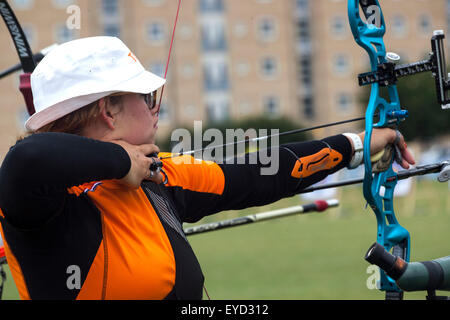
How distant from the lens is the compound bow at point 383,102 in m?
1.94

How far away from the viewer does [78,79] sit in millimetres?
1669

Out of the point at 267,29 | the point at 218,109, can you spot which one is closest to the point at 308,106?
the point at 267,29

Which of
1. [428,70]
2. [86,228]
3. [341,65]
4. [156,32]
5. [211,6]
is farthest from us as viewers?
[341,65]

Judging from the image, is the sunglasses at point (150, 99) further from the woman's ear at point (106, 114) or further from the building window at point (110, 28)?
the building window at point (110, 28)

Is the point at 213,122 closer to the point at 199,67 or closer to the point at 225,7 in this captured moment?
the point at 199,67

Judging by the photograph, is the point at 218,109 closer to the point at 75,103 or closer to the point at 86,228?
the point at 75,103

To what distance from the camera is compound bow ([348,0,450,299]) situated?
76.4 inches

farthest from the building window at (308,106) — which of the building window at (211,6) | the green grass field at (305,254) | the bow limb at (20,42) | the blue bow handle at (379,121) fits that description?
the blue bow handle at (379,121)

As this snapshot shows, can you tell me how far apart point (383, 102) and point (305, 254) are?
741 centimetres

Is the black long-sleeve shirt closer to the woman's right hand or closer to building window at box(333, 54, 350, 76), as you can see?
the woman's right hand

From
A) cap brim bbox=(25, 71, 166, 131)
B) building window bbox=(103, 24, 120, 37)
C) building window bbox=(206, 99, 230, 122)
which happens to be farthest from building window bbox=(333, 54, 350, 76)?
cap brim bbox=(25, 71, 166, 131)

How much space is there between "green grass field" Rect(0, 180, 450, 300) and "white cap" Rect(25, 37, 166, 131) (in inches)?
179

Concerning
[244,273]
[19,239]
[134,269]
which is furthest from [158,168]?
[244,273]
